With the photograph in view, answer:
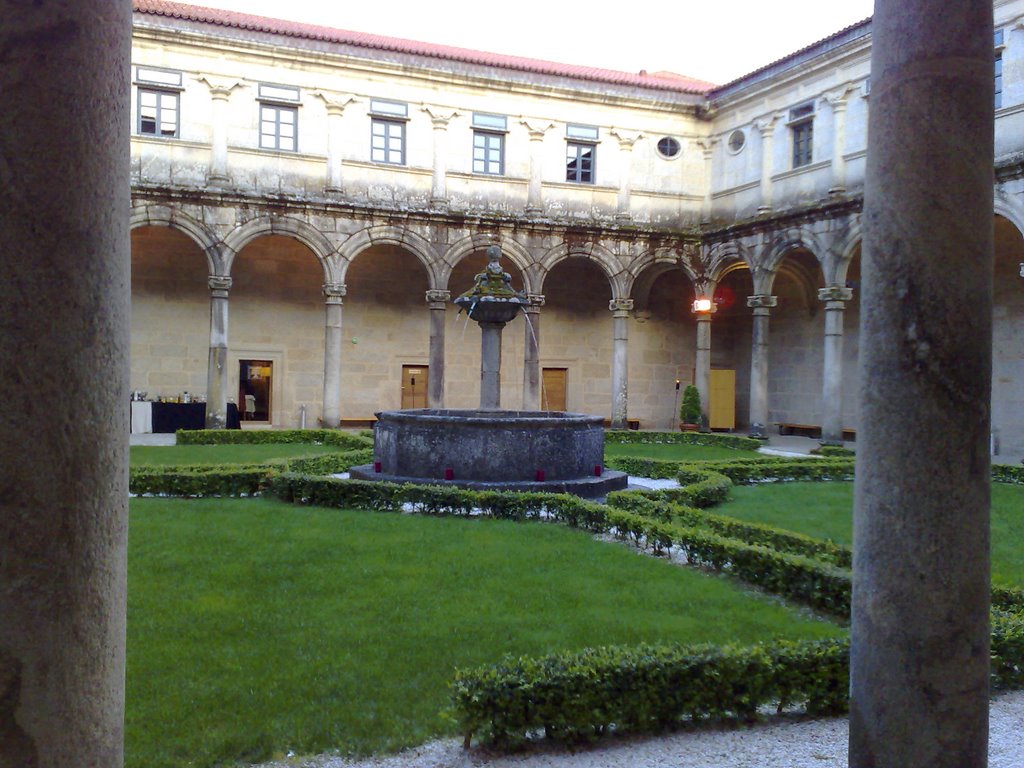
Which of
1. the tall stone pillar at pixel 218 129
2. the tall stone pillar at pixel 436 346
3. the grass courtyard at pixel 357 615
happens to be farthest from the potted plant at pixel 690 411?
the grass courtyard at pixel 357 615

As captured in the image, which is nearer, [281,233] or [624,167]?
[281,233]

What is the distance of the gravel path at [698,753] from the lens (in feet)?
11.1

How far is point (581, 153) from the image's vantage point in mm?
22062

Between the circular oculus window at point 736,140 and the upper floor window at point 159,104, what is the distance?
→ 13293mm

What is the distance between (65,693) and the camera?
1518 millimetres

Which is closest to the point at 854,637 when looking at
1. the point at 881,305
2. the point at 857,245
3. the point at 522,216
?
the point at 881,305

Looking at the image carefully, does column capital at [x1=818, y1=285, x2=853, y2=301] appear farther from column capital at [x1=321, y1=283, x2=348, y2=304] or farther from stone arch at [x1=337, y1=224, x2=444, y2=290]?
column capital at [x1=321, y1=283, x2=348, y2=304]

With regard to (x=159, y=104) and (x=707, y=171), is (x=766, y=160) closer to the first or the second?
(x=707, y=171)

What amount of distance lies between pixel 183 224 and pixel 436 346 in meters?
6.11

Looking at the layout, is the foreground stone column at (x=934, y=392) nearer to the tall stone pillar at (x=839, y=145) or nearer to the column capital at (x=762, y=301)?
the tall stone pillar at (x=839, y=145)

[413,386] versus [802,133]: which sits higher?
[802,133]

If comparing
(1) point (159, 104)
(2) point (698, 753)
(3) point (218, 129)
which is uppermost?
(1) point (159, 104)

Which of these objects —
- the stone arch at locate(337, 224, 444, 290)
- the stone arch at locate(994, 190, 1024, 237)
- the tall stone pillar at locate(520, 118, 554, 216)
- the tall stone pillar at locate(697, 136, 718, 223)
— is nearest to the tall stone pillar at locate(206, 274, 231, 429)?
the stone arch at locate(337, 224, 444, 290)

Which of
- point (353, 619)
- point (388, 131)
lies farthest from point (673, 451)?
point (353, 619)
